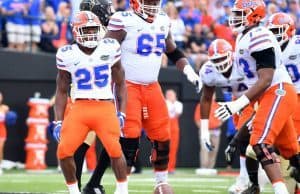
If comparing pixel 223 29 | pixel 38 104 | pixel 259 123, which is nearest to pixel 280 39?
pixel 259 123

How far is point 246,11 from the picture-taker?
8.26 m

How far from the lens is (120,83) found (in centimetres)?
789

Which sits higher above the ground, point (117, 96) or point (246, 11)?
point (246, 11)

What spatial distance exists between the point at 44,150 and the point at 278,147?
769cm

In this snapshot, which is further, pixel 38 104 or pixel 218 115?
pixel 38 104

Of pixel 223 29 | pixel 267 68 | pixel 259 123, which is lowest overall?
pixel 223 29

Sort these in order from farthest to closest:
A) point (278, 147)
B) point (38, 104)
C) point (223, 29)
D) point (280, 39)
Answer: point (223, 29) < point (38, 104) < point (280, 39) < point (278, 147)

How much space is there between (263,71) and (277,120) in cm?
45

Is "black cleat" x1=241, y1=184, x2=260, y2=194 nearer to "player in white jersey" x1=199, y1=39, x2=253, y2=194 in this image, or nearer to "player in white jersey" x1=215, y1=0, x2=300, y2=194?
"player in white jersey" x1=199, y1=39, x2=253, y2=194

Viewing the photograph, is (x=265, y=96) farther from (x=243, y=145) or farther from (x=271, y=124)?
(x=243, y=145)

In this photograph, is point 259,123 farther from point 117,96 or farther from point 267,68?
point 117,96

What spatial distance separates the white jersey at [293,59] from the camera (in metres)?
8.82

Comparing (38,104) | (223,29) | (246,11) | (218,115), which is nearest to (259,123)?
(218,115)

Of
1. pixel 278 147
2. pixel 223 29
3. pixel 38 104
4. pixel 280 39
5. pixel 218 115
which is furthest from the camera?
pixel 223 29
